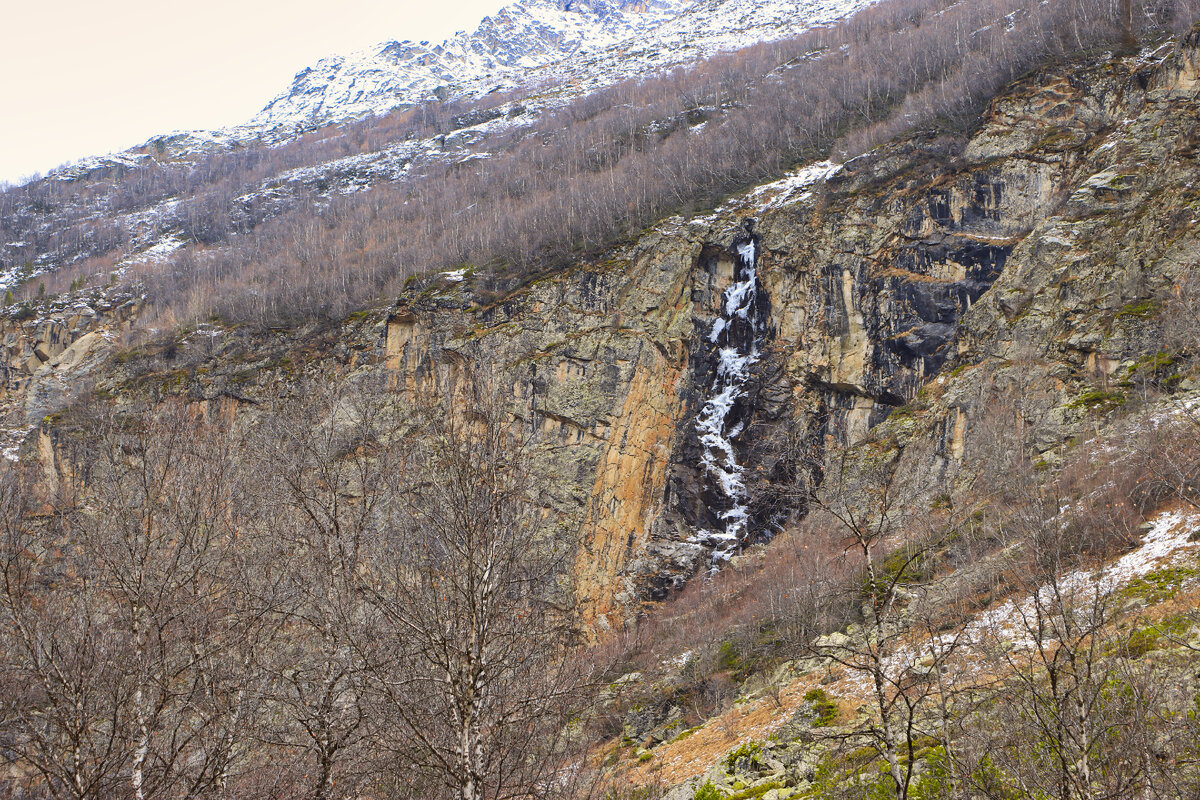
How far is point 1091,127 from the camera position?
40.6 meters

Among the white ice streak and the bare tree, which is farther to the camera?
the white ice streak

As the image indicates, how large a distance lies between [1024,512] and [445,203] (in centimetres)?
8162

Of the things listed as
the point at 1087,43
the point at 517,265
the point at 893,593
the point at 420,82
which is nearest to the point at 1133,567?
the point at 893,593

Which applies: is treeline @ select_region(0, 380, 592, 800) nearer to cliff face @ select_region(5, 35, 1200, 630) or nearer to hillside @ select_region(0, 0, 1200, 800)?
hillside @ select_region(0, 0, 1200, 800)

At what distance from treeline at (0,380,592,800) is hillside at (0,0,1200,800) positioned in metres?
0.09

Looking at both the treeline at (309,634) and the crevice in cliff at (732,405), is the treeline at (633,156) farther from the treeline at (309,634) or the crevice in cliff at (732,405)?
the treeline at (309,634)

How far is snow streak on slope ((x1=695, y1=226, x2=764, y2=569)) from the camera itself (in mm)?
41000

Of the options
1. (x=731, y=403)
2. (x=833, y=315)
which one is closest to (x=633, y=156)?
(x=833, y=315)

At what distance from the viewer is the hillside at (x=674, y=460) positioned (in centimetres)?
834

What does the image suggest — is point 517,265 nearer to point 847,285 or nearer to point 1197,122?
point 847,285

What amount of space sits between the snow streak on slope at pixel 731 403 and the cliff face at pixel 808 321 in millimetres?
133

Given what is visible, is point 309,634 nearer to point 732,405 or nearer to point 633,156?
point 732,405

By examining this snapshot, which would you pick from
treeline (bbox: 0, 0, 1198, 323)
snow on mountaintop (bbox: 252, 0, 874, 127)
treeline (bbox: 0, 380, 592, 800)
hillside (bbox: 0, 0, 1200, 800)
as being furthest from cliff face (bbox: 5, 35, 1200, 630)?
snow on mountaintop (bbox: 252, 0, 874, 127)

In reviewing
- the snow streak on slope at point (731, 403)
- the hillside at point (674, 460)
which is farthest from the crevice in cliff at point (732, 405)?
the hillside at point (674, 460)
